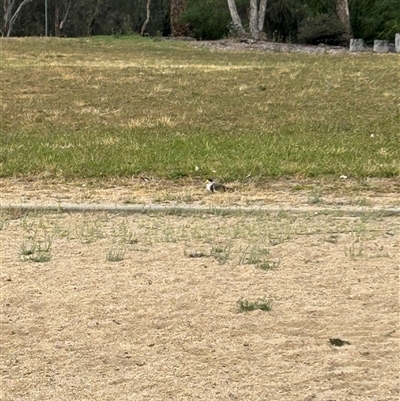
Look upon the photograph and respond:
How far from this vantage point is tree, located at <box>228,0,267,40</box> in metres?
27.0

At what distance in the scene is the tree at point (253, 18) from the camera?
2702cm

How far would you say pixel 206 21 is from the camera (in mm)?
28625

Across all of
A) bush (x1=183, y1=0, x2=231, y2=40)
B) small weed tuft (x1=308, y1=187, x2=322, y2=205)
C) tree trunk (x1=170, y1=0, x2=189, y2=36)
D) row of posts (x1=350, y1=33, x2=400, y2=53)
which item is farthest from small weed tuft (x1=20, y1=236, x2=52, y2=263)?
tree trunk (x1=170, y1=0, x2=189, y2=36)

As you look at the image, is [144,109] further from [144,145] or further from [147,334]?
[147,334]

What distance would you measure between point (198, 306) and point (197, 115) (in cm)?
876

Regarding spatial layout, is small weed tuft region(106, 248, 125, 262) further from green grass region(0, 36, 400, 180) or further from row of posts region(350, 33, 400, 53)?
row of posts region(350, 33, 400, 53)

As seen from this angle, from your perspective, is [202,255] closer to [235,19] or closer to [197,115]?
[197,115]

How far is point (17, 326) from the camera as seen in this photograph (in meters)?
4.39

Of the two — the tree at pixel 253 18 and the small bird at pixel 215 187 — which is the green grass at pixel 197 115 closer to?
the small bird at pixel 215 187

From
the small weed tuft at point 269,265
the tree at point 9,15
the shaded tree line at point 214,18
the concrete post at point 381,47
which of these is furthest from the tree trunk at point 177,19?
the small weed tuft at point 269,265

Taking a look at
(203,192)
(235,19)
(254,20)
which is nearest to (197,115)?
(203,192)

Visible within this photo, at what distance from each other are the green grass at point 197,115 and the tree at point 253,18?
6.66 m

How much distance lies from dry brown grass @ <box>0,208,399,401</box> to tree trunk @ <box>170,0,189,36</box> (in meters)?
23.4

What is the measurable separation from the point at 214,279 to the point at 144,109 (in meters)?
8.78
